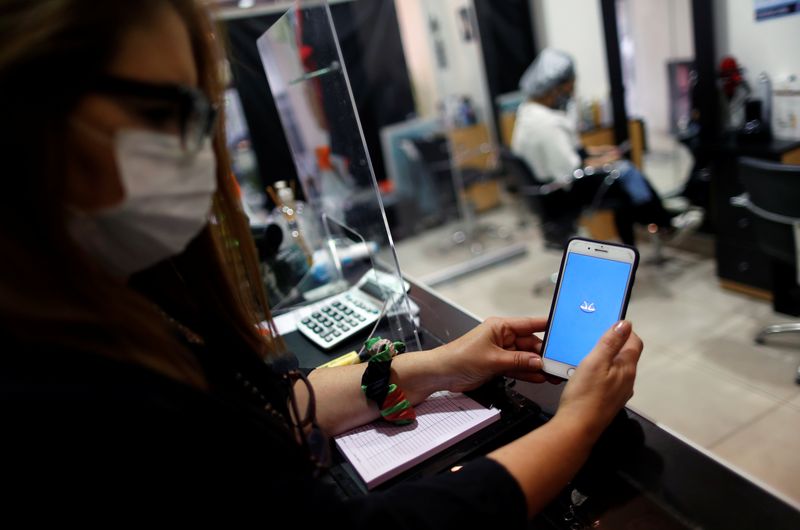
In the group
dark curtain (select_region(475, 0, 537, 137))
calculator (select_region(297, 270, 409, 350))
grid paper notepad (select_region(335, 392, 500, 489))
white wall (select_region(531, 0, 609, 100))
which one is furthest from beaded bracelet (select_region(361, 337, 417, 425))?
dark curtain (select_region(475, 0, 537, 137))

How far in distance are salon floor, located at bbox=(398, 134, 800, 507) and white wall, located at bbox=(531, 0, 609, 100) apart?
3.25 feet

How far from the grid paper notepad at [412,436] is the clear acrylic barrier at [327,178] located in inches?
10.5

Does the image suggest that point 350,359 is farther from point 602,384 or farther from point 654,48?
point 654,48

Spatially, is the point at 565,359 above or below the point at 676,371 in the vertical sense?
above

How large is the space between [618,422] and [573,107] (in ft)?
11.8

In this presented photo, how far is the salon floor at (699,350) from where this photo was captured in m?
1.79

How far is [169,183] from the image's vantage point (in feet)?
1.94

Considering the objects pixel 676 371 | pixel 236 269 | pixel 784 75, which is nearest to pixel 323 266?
pixel 236 269

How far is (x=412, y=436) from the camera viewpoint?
33.7 inches

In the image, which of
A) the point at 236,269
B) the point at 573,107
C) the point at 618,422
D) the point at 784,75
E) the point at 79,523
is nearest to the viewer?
the point at 79,523

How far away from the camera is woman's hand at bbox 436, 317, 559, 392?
2.93ft

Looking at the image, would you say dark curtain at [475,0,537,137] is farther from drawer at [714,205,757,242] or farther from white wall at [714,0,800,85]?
drawer at [714,205,757,242]

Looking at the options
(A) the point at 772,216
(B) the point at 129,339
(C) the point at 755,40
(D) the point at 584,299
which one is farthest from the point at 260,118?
(B) the point at 129,339

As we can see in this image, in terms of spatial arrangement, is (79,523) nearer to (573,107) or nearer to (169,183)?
(169,183)
